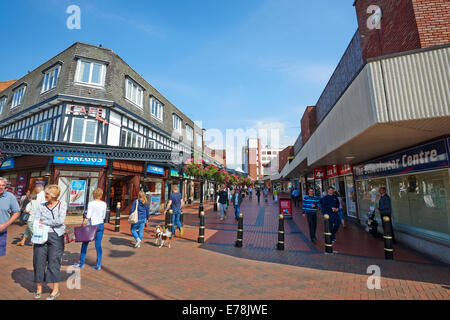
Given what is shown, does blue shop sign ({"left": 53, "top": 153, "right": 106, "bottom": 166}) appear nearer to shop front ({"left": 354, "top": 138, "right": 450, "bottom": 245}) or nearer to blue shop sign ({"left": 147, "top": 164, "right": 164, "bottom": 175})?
blue shop sign ({"left": 147, "top": 164, "right": 164, "bottom": 175})

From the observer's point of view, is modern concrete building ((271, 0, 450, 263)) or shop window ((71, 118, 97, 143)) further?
shop window ((71, 118, 97, 143))

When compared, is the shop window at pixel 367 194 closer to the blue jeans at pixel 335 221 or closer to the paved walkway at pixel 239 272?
the blue jeans at pixel 335 221

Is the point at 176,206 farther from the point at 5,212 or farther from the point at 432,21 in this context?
the point at 432,21

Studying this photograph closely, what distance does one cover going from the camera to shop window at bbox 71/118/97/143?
41.2 ft

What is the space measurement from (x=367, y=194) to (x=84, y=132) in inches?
633

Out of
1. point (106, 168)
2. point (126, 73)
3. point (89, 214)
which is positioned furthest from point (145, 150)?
point (89, 214)

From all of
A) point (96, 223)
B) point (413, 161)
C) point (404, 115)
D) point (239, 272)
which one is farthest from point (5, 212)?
point (413, 161)

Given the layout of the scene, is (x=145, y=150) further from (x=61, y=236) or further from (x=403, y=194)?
(x=403, y=194)

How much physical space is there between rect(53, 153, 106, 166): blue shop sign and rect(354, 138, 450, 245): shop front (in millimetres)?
13894

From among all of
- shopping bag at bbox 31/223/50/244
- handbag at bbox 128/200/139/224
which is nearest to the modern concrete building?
shopping bag at bbox 31/223/50/244

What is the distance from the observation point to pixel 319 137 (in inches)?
357

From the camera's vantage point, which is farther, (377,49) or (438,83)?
(377,49)

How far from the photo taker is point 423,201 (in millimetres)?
6777
